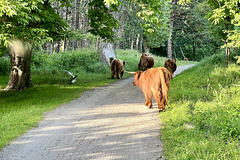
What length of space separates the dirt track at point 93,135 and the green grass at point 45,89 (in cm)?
45

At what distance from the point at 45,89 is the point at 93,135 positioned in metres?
7.33

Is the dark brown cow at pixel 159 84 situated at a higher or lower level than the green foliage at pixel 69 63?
lower

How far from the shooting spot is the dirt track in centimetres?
492

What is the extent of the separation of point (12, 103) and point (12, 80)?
2.67 m

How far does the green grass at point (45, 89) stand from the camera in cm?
704

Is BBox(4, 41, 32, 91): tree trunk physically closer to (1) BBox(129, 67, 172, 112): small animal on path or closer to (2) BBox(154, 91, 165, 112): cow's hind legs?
(1) BBox(129, 67, 172, 112): small animal on path

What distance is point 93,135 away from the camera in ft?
19.7

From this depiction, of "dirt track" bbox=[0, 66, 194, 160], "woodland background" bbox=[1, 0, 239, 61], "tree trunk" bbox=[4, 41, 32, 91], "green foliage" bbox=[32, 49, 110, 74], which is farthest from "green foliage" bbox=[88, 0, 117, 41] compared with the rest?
"dirt track" bbox=[0, 66, 194, 160]

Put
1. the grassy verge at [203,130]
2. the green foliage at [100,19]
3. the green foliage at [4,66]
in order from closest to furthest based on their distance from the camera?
1. the grassy verge at [203,130]
2. the green foliage at [100,19]
3. the green foliage at [4,66]

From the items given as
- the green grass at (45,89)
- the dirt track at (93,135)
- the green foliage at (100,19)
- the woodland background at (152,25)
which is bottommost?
the dirt track at (93,135)

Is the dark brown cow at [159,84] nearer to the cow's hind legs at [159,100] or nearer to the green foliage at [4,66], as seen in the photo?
the cow's hind legs at [159,100]

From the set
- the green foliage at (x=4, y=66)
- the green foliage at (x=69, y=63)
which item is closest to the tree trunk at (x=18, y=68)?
the green foliage at (x=4, y=66)

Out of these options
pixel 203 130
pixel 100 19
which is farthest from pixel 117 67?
pixel 203 130

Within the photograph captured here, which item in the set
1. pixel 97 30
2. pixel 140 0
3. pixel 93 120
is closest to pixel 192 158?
pixel 93 120
